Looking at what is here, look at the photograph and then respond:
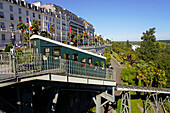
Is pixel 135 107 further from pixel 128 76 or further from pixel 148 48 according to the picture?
pixel 148 48

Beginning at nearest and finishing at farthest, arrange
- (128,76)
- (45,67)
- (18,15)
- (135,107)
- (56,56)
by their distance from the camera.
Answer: (45,67) < (56,56) < (135,107) < (128,76) < (18,15)

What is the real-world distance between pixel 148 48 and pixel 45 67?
52510 millimetres

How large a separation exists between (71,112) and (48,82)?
36.3 ft

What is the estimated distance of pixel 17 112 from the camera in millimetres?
8180

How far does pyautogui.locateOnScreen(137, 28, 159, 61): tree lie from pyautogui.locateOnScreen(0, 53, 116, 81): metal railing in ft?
143

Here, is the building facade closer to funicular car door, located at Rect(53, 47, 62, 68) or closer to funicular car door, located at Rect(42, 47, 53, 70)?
funicular car door, located at Rect(42, 47, 53, 70)

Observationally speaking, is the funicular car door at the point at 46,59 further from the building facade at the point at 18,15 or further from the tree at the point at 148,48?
the tree at the point at 148,48

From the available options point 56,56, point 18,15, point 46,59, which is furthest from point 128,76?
point 18,15

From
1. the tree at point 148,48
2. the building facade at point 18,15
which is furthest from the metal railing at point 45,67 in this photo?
the tree at point 148,48

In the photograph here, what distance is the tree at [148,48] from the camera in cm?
4928

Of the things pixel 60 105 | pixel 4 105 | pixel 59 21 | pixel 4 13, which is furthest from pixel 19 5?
pixel 4 105

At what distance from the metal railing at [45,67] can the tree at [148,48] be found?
43500mm

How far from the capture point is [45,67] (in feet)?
32.3

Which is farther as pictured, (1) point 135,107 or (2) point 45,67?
(1) point 135,107
